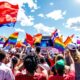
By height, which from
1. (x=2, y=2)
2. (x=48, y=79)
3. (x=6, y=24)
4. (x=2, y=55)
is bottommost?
(x=48, y=79)

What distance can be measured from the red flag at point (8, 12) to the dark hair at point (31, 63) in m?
6.80

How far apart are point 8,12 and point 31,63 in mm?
7589

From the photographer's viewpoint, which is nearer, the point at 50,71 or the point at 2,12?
the point at 50,71

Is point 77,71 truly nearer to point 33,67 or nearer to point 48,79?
point 48,79

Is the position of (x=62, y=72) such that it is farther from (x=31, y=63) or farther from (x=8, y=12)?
(x=8, y=12)

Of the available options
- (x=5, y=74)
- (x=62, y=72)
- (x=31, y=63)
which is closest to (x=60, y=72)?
(x=62, y=72)

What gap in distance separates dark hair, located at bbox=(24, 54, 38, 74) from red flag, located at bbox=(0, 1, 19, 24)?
680cm

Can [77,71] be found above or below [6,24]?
below

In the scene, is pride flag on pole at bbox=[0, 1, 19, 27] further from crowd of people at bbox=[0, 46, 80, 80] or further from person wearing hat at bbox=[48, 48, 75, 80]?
person wearing hat at bbox=[48, 48, 75, 80]

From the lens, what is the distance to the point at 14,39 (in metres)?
23.2

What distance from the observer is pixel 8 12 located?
12812 millimetres

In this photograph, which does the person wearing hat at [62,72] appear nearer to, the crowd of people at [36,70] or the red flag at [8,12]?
the crowd of people at [36,70]

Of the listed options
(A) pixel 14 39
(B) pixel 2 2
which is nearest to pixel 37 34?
(A) pixel 14 39

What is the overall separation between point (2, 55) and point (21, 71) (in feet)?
1.48
